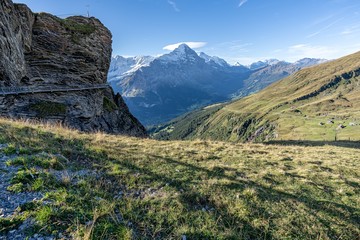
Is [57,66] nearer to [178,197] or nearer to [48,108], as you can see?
[48,108]

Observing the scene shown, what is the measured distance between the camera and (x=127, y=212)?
816 centimetres

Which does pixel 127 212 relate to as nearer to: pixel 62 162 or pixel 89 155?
pixel 62 162

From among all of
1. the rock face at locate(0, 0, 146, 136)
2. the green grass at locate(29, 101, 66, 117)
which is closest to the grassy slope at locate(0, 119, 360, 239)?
A: the rock face at locate(0, 0, 146, 136)

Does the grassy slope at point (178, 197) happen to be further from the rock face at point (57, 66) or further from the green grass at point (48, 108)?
the green grass at point (48, 108)

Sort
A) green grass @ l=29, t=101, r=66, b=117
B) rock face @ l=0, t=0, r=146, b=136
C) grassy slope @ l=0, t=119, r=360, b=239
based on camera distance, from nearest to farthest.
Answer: grassy slope @ l=0, t=119, r=360, b=239, rock face @ l=0, t=0, r=146, b=136, green grass @ l=29, t=101, r=66, b=117

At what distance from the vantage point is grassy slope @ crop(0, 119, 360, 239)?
294 inches

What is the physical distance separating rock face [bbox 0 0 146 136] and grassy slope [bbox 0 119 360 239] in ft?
80.4

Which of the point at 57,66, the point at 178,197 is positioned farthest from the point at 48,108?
the point at 178,197

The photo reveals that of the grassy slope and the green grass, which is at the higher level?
the green grass

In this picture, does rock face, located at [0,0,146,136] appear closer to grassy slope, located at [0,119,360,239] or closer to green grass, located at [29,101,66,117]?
green grass, located at [29,101,66,117]

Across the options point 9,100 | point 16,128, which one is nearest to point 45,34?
point 9,100

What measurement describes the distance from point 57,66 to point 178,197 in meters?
45.9

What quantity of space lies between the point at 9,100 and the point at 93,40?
2705 centimetres

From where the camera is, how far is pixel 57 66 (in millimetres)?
44156
